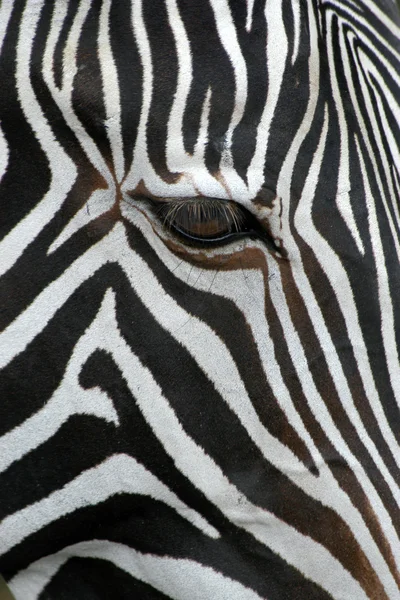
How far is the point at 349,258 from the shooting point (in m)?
1.57

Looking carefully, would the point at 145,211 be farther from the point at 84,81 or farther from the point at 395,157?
the point at 395,157

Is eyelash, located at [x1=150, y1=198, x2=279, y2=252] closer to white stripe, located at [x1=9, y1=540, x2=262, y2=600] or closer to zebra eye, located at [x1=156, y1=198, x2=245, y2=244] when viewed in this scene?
zebra eye, located at [x1=156, y1=198, x2=245, y2=244]

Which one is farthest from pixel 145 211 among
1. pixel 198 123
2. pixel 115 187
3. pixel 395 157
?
pixel 395 157

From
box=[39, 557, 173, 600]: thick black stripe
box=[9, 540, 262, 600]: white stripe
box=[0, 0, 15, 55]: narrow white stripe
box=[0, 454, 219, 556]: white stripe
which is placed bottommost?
box=[39, 557, 173, 600]: thick black stripe

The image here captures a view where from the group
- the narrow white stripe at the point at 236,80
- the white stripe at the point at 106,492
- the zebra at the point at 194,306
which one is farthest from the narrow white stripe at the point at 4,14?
the white stripe at the point at 106,492

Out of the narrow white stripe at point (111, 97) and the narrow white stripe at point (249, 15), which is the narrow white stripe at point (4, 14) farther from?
the narrow white stripe at point (249, 15)

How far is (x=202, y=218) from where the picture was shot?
59.5 inches

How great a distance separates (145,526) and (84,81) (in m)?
1.02

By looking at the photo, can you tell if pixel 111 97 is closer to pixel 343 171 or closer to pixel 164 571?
pixel 343 171

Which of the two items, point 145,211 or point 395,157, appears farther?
point 395,157

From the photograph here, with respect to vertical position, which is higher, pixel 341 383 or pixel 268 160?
pixel 268 160

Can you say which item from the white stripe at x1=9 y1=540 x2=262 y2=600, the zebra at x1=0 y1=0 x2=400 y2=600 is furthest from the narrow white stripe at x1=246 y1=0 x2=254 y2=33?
the white stripe at x1=9 y1=540 x2=262 y2=600

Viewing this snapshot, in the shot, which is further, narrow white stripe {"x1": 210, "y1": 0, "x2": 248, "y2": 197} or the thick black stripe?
the thick black stripe

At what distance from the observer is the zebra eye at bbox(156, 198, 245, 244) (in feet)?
4.92
